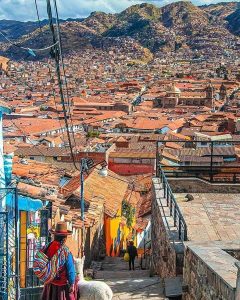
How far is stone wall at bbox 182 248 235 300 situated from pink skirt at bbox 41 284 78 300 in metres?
1.31

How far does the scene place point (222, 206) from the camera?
30.0 ft

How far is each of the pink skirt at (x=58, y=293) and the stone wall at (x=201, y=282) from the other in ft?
4.30

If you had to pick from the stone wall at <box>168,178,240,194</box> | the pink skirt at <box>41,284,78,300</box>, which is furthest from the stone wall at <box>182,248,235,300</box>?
the stone wall at <box>168,178,240,194</box>

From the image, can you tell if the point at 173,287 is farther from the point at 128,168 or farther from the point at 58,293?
the point at 128,168

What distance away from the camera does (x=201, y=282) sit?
5.31m

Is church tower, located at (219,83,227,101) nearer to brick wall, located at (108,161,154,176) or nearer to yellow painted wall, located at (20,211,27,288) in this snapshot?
brick wall, located at (108,161,154,176)

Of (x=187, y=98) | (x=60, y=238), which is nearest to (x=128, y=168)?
(x=60, y=238)

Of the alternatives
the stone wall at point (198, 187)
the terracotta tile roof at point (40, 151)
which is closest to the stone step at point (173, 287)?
the stone wall at point (198, 187)

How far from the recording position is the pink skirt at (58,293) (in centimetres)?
462

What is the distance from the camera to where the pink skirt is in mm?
4617

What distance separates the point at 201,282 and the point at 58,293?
5.15 ft

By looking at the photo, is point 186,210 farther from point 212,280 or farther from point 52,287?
point 52,287

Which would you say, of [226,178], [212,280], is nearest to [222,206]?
[226,178]

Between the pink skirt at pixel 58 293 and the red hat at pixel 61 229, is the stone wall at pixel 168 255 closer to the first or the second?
the pink skirt at pixel 58 293
